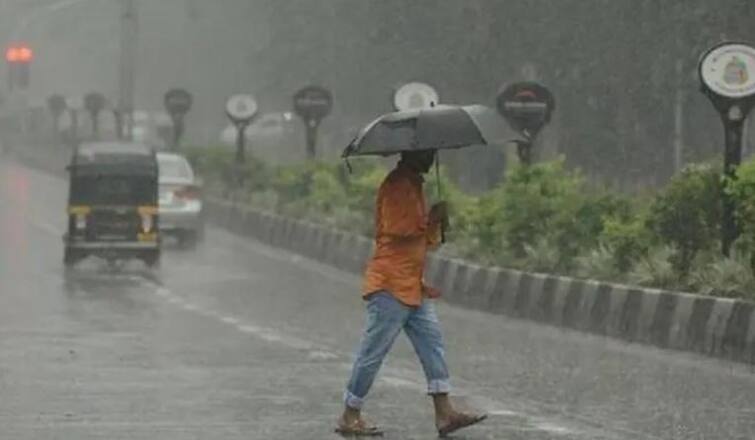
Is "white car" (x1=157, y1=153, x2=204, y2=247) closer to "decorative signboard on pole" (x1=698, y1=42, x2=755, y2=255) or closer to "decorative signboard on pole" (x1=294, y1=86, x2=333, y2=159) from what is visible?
"decorative signboard on pole" (x1=294, y1=86, x2=333, y2=159)

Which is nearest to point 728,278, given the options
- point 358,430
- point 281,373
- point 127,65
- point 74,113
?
point 281,373

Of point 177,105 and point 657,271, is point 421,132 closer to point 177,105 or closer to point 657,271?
point 657,271

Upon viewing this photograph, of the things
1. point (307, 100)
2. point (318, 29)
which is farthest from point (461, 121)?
point (318, 29)

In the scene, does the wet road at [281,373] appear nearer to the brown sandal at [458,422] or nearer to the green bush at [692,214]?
the brown sandal at [458,422]

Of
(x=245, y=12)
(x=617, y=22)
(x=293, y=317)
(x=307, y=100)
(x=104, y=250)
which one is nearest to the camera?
(x=293, y=317)

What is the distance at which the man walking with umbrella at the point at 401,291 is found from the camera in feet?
45.0

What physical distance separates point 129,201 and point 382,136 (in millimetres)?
18958

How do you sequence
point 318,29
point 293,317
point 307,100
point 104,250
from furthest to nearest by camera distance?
point 318,29 → point 307,100 → point 104,250 → point 293,317

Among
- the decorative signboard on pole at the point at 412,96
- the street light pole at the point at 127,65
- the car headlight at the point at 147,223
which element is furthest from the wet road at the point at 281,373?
the street light pole at the point at 127,65

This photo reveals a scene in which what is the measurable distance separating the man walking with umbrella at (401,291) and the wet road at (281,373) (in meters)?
0.28

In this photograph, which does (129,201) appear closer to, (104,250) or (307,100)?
(104,250)

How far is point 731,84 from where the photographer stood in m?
22.1

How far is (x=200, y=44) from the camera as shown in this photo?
3706 inches

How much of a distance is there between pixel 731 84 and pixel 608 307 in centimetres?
230
